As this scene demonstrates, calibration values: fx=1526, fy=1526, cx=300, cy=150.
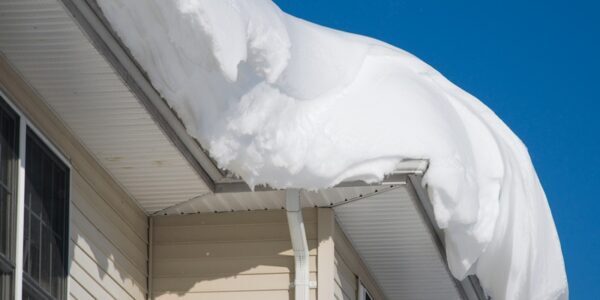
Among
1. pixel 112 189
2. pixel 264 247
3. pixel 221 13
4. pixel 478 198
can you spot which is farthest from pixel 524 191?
pixel 221 13

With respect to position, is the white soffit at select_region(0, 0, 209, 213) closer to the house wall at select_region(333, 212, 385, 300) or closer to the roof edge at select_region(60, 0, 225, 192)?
the roof edge at select_region(60, 0, 225, 192)

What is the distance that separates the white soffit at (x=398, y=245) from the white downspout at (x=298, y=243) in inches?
16.9

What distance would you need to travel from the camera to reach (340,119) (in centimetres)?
973

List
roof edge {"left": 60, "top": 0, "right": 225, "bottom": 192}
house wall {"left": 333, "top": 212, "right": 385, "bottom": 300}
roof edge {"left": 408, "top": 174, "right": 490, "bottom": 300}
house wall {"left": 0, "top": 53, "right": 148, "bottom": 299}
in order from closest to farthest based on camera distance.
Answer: roof edge {"left": 60, "top": 0, "right": 225, "bottom": 192} → house wall {"left": 0, "top": 53, "right": 148, "bottom": 299} → roof edge {"left": 408, "top": 174, "right": 490, "bottom": 300} → house wall {"left": 333, "top": 212, "right": 385, "bottom": 300}

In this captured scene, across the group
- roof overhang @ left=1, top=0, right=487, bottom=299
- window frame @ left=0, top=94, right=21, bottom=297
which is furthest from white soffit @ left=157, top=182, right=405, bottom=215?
window frame @ left=0, top=94, right=21, bottom=297

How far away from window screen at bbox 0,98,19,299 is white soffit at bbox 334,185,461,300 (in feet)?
9.24

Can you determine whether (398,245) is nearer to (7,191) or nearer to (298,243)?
(298,243)

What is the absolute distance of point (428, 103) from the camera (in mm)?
10219

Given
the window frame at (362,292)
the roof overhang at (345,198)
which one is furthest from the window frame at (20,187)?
the window frame at (362,292)

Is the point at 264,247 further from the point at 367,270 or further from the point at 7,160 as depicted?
the point at 7,160

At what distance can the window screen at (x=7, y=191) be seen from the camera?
27.7ft

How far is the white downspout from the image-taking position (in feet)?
34.4

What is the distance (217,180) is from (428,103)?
157 cm

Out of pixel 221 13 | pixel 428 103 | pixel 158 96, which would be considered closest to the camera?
pixel 221 13
